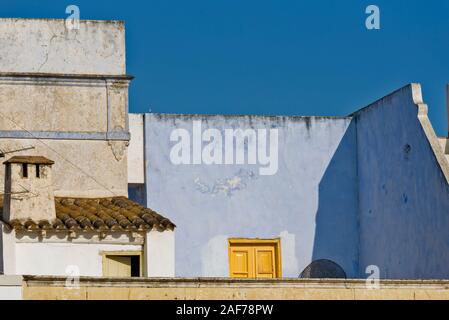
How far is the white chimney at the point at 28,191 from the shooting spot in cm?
2891

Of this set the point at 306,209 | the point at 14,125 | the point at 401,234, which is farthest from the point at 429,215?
the point at 14,125

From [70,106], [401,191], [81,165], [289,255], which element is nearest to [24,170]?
[81,165]

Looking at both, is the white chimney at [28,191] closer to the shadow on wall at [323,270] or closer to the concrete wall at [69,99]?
the concrete wall at [69,99]

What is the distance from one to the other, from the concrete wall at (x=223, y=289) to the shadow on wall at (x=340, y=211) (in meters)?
9.49

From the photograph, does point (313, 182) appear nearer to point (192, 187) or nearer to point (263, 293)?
point (192, 187)

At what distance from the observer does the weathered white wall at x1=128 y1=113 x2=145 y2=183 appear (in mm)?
34156

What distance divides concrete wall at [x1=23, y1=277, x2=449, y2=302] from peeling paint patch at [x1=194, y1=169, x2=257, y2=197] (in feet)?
31.9

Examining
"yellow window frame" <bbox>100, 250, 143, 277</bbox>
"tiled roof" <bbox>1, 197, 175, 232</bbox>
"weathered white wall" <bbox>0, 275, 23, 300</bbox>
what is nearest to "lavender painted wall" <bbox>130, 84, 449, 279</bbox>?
"tiled roof" <bbox>1, 197, 175, 232</bbox>

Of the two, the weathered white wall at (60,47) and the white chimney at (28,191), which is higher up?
the weathered white wall at (60,47)

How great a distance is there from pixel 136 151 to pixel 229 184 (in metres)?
2.26

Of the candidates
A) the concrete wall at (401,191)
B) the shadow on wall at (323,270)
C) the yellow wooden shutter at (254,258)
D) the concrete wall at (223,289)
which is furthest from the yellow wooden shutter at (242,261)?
the concrete wall at (223,289)

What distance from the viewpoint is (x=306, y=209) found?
35188 millimetres

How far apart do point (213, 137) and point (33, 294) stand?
1130 centimetres

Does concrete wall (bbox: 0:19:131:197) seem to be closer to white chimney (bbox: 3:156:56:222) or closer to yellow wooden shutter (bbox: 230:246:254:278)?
white chimney (bbox: 3:156:56:222)
